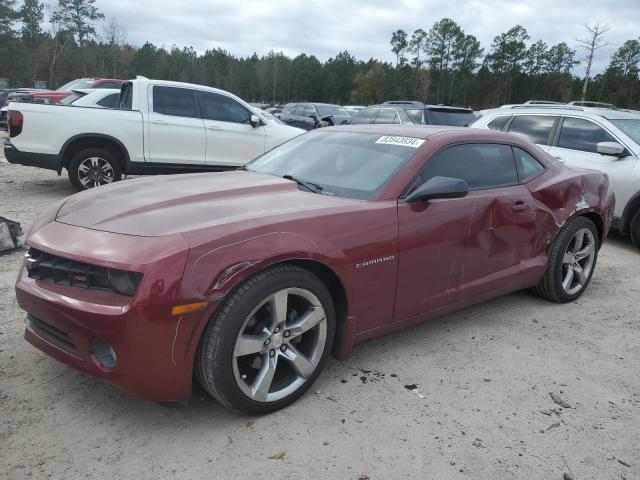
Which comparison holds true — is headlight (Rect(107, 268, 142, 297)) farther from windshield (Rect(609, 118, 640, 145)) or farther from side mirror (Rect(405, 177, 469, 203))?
windshield (Rect(609, 118, 640, 145))

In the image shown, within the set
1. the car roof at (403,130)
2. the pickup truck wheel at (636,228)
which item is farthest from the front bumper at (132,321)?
the pickup truck wheel at (636,228)

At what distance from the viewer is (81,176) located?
7621 millimetres

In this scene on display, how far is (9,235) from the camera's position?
502 cm

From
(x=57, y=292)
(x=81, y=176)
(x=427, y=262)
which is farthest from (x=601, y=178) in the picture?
(x=81, y=176)

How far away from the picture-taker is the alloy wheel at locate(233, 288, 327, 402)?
255 cm

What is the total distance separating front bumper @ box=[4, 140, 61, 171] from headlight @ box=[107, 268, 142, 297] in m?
6.01

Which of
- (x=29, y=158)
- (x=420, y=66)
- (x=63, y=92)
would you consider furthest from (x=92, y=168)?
(x=420, y=66)

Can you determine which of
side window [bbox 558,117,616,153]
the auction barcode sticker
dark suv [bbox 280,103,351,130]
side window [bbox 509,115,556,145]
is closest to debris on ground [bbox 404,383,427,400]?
the auction barcode sticker

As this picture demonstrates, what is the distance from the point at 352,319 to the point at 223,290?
0.87 metres

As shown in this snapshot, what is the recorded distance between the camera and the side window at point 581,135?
6.70 meters

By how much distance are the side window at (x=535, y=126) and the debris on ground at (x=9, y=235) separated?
6561 millimetres

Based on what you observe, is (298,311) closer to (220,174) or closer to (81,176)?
(220,174)

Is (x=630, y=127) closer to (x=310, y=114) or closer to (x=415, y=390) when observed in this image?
(x=415, y=390)

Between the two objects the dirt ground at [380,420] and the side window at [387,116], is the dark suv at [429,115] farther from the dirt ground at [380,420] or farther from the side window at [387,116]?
the dirt ground at [380,420]
